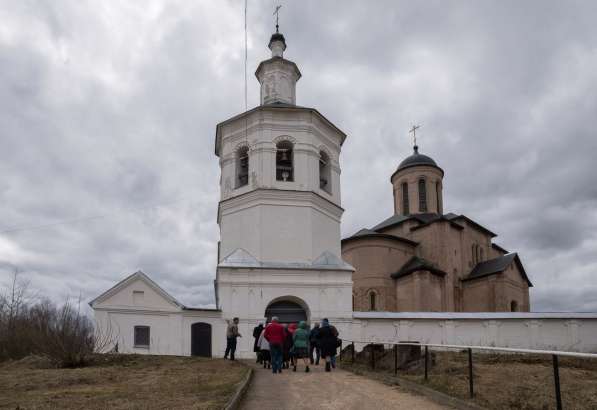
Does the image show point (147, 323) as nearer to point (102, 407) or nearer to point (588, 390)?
point (102, 407)

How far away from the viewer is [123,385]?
1028 cm

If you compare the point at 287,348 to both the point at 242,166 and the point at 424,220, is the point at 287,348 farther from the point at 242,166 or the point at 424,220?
the point at 424,220

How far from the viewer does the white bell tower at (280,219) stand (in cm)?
1983

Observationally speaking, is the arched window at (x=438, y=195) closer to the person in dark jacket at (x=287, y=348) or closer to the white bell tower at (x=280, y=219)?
the white bell tower at (x=280, y=219)

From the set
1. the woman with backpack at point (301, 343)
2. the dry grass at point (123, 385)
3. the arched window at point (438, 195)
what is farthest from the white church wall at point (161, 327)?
the arched window at point (438, 195)

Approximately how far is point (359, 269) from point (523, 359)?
15.2 meters

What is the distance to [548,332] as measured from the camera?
23.2m

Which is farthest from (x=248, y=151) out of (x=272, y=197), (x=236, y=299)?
(x=236, y=299)

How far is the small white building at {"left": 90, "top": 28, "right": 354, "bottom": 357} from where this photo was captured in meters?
19.3

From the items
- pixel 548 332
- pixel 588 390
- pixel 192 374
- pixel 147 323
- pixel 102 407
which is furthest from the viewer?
pixel 548 332

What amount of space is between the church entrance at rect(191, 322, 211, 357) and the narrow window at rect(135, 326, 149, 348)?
1520mm

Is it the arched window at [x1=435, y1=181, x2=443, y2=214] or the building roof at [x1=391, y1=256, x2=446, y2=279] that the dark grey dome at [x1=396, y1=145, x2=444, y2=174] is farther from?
the building roof at [x1=391, y1=256, x2=446, y2=279]

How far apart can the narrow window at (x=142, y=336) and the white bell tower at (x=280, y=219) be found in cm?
265

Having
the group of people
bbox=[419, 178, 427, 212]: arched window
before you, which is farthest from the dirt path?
bbox=[419, 178, 427, 212]: arched window
